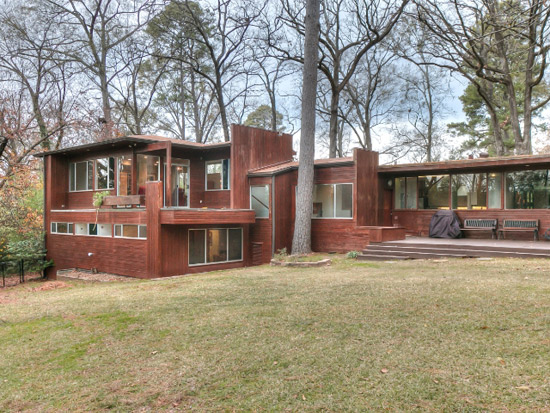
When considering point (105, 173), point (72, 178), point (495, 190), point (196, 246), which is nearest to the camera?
point (196, 246)

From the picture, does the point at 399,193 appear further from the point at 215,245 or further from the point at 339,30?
the point at 339,30

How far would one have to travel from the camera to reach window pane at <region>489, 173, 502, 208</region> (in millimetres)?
13836

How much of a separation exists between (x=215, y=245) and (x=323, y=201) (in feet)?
13.7

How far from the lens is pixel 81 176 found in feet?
59.1

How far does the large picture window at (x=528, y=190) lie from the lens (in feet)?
42.3

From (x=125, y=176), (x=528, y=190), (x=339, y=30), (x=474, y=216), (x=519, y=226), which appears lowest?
(x=519, y=226)

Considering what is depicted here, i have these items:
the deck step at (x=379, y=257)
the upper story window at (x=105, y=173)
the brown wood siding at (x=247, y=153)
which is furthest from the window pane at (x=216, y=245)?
the upper story window at (x=105, y=173)

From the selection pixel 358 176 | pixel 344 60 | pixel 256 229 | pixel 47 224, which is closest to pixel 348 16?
pixel 344 60

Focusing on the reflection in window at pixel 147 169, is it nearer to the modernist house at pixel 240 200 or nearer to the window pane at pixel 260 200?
the modernist house at pixel 240 200

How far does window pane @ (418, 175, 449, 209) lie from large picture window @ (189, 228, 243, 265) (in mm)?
6943

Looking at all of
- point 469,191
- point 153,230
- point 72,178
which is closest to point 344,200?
point 469,191

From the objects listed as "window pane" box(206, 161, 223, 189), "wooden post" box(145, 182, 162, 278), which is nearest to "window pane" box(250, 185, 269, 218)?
"window pane" box(206, 161, 223, 189)

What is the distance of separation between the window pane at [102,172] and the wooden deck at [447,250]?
35.8ft

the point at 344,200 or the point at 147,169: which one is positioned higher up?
the point at 147,169
